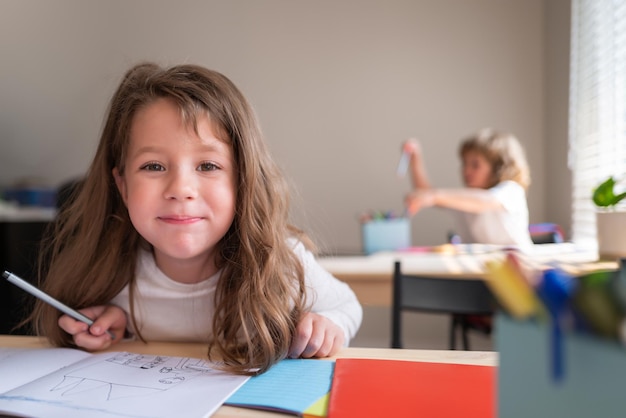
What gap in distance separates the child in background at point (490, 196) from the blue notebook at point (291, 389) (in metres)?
1.71

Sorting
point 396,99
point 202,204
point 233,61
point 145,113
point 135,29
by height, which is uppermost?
point 135,29

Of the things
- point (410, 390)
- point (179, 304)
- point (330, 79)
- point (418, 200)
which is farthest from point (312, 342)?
point (330, 79)

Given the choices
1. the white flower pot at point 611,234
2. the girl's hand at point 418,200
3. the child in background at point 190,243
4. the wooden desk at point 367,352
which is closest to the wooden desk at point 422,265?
the white flower pot at point 611,234

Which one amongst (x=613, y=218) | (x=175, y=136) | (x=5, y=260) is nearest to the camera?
(x=175, y=136)

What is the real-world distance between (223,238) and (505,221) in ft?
5.56

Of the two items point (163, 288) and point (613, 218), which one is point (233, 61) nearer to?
point (613, 218)

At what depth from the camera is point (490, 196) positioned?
2.26m

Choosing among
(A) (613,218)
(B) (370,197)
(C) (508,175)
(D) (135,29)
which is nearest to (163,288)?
(A) (613,218)

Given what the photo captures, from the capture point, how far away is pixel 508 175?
95.0 inches

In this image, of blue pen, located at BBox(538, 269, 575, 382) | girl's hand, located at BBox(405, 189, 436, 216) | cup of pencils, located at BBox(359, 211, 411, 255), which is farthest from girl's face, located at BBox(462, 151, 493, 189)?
blue pen, located at BBox(538, 269, 575, 382)

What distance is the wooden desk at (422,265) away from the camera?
1615 millimetres

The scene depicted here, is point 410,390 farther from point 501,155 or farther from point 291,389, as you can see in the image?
point 501,155

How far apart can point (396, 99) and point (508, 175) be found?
93 centimetres

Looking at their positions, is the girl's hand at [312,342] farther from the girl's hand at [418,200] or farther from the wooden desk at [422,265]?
the girl's hand at [418,200]
